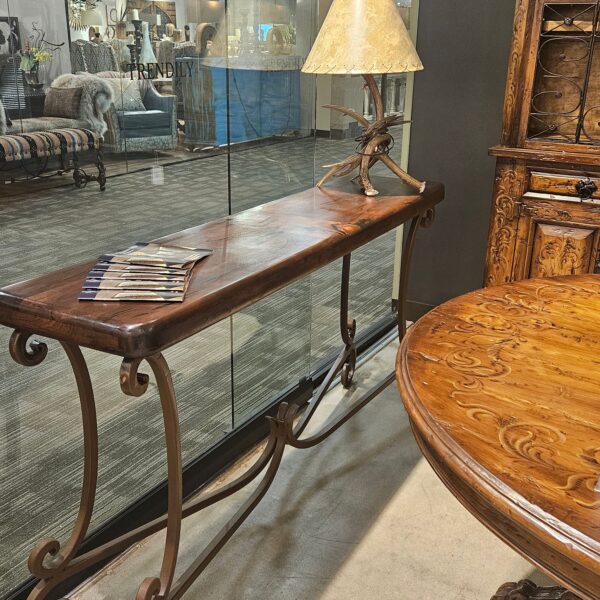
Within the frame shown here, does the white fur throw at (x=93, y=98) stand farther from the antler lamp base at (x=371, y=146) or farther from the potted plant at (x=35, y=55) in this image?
the antler lamp base at (x=371, y=146)

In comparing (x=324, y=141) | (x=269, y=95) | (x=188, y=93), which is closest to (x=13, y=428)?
(x=188, y=93)

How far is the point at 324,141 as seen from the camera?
10.0 feet

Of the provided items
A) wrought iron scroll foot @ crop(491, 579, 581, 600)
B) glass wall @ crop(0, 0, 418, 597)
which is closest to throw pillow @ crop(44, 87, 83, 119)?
glass wall @ crop(0, 0, 418, 597)

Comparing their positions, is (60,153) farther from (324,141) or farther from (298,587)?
(324,141)

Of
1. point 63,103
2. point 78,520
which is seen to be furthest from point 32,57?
point 78,520

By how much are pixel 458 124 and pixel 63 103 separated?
2244 millimetres

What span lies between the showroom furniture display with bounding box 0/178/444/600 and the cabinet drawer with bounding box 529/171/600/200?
68 centimetres

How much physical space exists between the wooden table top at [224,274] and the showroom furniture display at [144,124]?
0.83ft

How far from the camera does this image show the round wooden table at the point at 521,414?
3.06 feet

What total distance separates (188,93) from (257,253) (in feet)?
1.90

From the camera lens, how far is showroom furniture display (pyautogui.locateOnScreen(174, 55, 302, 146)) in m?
2.08

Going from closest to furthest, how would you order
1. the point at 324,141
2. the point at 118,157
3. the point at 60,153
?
1. the point at 60,153
2. the point at 118,157
3. the point at 324,141

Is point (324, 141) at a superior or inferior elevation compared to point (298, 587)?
superior

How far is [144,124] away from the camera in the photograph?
1864 mm
